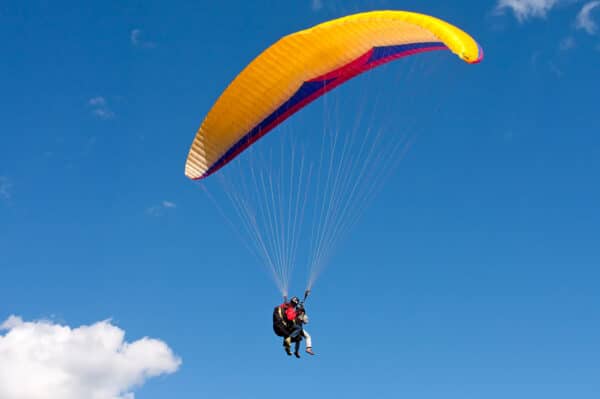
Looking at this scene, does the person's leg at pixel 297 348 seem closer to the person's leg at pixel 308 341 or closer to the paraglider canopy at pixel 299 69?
the person's leg at pixel 308 341

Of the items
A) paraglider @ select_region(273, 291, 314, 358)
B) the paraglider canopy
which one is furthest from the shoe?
the paraglider canopy

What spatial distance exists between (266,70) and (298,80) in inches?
33.4

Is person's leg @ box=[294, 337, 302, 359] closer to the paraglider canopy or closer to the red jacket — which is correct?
the red jacket

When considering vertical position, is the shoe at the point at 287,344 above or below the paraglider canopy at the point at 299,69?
below

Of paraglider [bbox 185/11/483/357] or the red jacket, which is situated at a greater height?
paraglider [bbox 185/11/483/357]

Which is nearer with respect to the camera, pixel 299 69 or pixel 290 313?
pixel 290 313

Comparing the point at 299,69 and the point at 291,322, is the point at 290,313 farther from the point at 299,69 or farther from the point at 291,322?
the point at 299,69

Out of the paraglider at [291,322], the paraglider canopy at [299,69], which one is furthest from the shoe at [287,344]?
the paraglider canopy at [299,69]

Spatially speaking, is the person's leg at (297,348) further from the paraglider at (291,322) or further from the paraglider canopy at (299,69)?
the paraglider canopy at (299,69)

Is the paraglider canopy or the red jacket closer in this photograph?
the paraglider canopy

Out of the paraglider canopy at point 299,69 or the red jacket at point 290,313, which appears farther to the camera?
the red jacket at point 290,313

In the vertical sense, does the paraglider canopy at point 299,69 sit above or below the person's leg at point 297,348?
above

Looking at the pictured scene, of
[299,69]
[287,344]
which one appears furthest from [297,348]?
[299,69]

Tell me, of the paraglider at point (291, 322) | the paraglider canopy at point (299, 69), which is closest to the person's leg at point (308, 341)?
the paraglider at point (291, 322)
